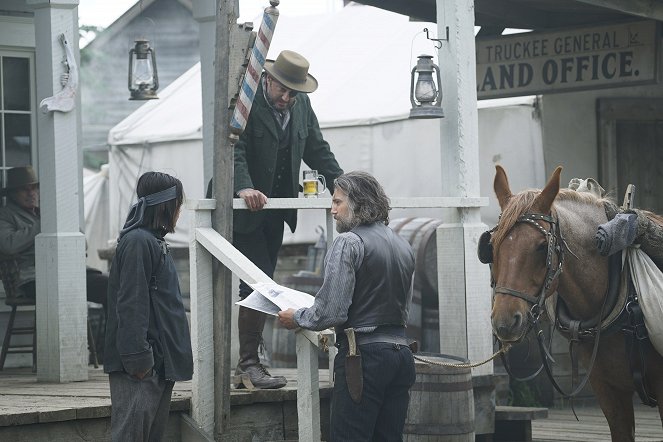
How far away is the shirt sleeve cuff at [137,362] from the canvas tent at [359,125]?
22.5ft

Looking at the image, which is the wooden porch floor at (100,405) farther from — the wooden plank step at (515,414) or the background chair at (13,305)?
the wooden plank step at (515,414)

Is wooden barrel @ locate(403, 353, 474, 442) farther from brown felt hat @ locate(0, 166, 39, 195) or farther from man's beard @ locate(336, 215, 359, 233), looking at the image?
brown felt hat @ locate(0, 166, 39, 195)

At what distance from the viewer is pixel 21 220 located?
1023cm

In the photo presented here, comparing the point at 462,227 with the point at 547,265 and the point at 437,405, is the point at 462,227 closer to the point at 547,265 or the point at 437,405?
the point at 437,405

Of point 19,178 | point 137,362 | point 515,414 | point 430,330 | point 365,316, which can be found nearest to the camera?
point 137,362

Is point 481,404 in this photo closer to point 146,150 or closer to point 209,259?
point 209,259

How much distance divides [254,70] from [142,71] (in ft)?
19.8

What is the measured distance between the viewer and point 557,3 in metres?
10.6

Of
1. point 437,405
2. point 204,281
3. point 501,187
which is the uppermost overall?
point 501,187

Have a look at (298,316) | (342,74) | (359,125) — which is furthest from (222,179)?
(342,74)

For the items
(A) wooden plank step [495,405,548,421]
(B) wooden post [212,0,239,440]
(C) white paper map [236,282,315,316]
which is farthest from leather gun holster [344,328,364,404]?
(A) wooden plank step [495,405,548,421]

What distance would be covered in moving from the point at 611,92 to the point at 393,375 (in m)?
6.73

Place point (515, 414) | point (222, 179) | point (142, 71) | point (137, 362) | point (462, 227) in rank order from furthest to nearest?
point (142, 71) < point (515, 414) < point (462, 227) < point (222, 179) < point (137, 362)

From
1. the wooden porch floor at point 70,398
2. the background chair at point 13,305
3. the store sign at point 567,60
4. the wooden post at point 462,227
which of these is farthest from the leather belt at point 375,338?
the store sign at point 567,60
